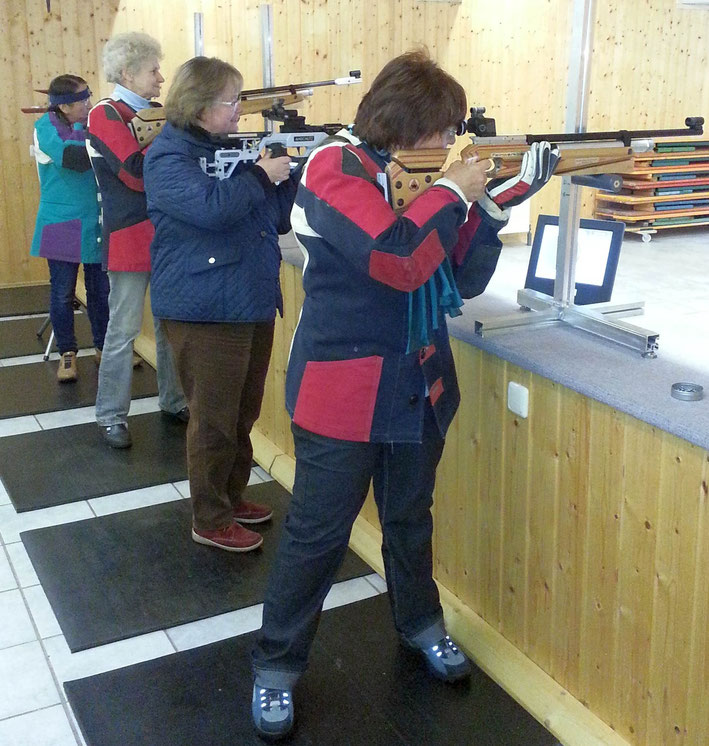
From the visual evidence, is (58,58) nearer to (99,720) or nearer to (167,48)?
(167,48)

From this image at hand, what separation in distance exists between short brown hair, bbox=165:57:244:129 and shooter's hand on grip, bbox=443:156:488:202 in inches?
36.7

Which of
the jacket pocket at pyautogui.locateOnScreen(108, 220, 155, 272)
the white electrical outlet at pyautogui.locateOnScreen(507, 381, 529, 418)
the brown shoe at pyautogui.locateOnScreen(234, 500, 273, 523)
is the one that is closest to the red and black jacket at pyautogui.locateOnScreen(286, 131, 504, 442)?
the white electrical outlet at pyautogui.locateOnScreen(507, 381, 529, 418)

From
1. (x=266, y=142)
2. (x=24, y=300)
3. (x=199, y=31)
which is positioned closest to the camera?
(x=266, y=142)

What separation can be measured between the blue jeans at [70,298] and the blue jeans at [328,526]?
2644mm

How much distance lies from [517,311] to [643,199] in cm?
381

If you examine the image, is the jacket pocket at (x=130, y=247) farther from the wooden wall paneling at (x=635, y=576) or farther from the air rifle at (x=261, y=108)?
the wooden wall paneling at (x=635, y=576)

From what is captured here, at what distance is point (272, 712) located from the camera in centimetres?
197

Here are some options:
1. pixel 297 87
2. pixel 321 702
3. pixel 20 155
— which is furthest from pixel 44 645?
pixel 20 155

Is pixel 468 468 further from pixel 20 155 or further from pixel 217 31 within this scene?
pixel 20 155

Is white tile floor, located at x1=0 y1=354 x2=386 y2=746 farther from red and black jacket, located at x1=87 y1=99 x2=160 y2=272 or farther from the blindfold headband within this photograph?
the blindfold headband

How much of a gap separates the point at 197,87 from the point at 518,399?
3.96 feet

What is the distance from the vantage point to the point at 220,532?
2828 millimetres

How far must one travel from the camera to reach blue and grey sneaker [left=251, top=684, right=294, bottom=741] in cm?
196

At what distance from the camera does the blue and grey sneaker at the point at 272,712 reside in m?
1.96
